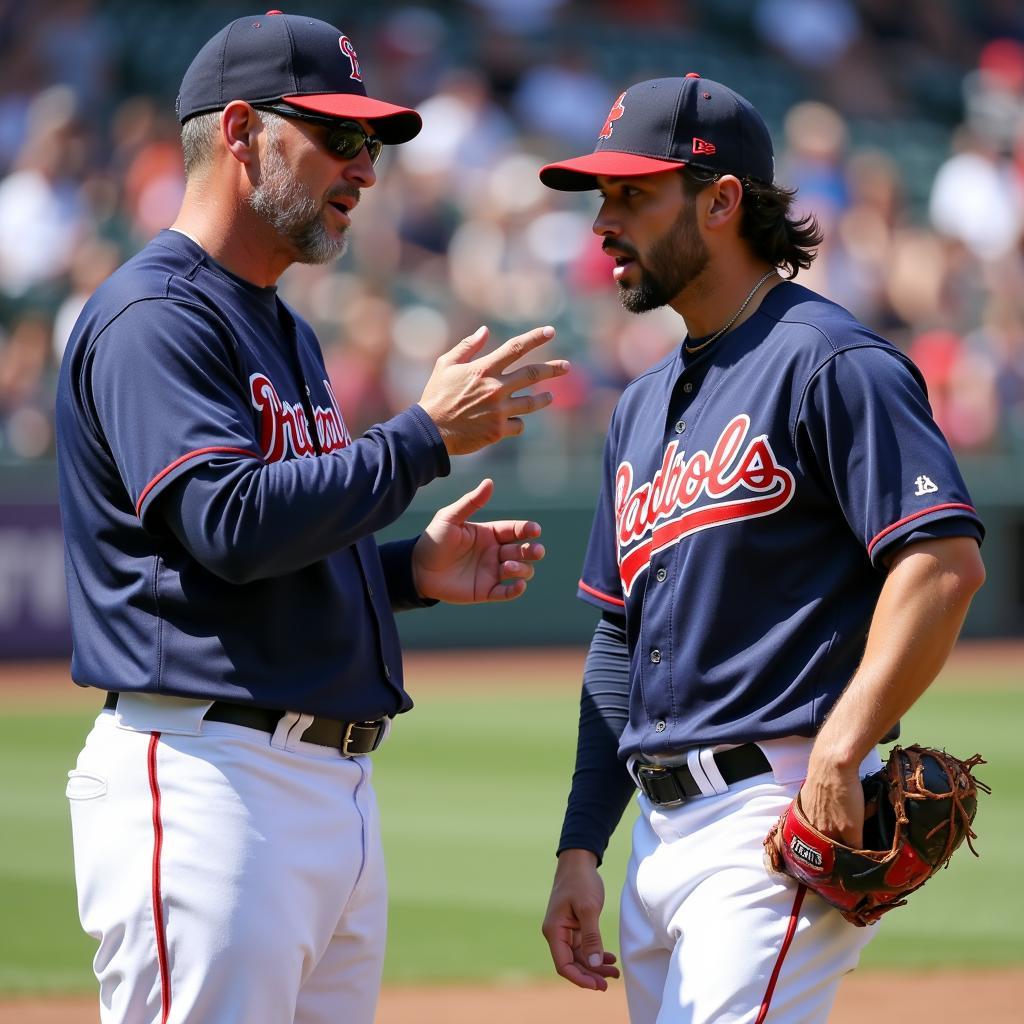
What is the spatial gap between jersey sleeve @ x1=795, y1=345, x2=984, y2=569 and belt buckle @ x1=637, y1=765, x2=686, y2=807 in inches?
21.1

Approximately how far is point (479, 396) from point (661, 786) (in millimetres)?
753

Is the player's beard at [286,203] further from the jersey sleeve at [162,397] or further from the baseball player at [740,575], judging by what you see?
the baseball player at [740,575]

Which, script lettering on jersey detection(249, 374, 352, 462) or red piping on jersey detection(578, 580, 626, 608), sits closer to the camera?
script lettering on jersey detection(249, 374, 352, 462)

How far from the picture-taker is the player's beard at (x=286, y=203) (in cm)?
301

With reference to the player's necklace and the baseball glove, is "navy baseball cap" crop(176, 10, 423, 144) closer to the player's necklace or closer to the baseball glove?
the player's necklace

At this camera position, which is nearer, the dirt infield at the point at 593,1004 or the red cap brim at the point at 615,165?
the red cap brim at the point at 615,165

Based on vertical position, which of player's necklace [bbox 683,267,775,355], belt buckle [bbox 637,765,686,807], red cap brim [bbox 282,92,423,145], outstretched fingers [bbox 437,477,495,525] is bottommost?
belt buckle [bbox 637,765,686,807]

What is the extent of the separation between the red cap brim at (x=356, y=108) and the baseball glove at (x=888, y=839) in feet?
4.58

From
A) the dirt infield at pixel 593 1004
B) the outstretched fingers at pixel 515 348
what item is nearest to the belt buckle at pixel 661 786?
the outstretched fingers at pixel 515 348

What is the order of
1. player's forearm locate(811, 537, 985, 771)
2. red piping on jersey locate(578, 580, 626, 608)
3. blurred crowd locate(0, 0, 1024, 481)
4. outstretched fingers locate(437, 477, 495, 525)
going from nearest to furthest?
1. player's forearm locate(811, 537, 985, 771)
2. outstretched fingers locate(437, 477, 495, 525)
3. red piping on jersey locate(578, 580, 626, 608)
4. blurred crowd locate(0, 0, 1024, 481)

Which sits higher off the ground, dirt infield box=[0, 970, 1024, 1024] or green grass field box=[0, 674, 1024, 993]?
dirt infield box=[0, 970, 1024, 1024]

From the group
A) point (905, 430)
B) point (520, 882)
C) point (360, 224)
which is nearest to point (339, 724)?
point (905, 430)

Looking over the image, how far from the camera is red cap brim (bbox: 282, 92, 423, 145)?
2982 mm

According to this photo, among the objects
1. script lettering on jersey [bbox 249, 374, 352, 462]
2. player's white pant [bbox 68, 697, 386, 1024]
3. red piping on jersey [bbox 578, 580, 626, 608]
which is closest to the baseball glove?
red piping on jersey [bbox 578, 580, 626, 608]
